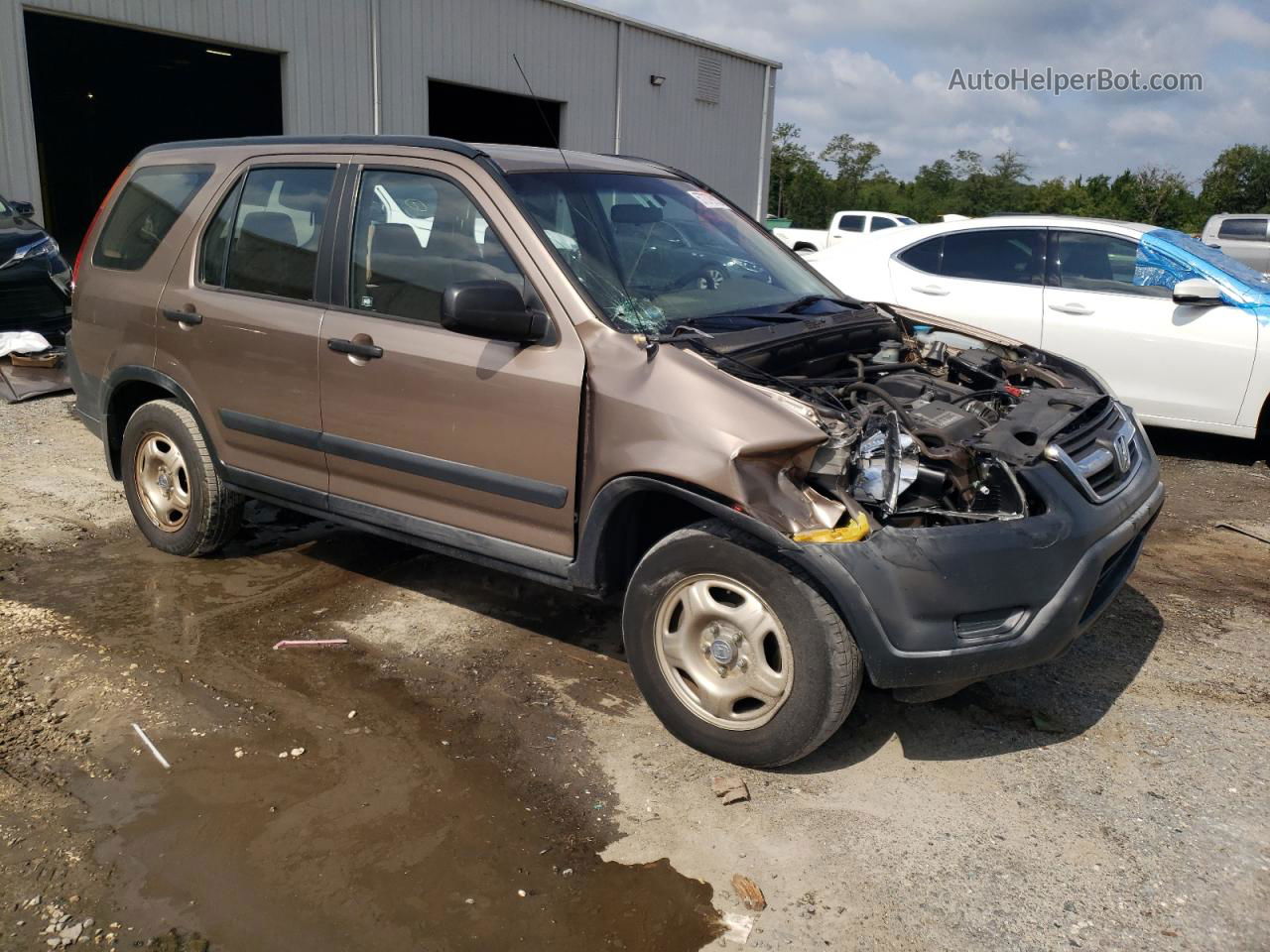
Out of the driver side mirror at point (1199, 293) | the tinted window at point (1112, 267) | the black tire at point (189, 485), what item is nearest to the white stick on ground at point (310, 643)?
the black tire at point (189, 485)

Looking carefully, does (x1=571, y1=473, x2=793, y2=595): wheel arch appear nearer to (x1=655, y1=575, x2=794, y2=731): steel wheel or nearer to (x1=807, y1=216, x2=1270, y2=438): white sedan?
(x1=655, y1=575, x2=794, y2=731): steel wheel

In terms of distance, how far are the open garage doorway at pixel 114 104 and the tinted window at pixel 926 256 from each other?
15.3 meters

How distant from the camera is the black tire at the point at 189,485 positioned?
489 cm

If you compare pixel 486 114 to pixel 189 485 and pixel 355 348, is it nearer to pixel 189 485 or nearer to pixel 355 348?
pixel 189 485

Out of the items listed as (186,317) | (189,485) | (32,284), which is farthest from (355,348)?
(32,284)

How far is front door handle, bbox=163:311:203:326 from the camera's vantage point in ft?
15.4

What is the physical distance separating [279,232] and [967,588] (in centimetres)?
318

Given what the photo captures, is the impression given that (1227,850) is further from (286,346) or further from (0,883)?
(286,346)

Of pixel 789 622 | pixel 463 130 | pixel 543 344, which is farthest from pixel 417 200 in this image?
pixel 463 130

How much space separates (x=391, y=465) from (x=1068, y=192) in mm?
46056

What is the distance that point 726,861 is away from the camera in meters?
2.99

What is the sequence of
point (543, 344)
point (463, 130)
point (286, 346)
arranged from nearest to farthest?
point (543, 344) < point (286, 346) < point (463, 130)

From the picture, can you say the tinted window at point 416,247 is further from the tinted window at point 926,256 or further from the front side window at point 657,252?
the tinted window at point 926,256

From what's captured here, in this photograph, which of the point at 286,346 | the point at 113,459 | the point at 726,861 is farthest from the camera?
the point at 113,459
